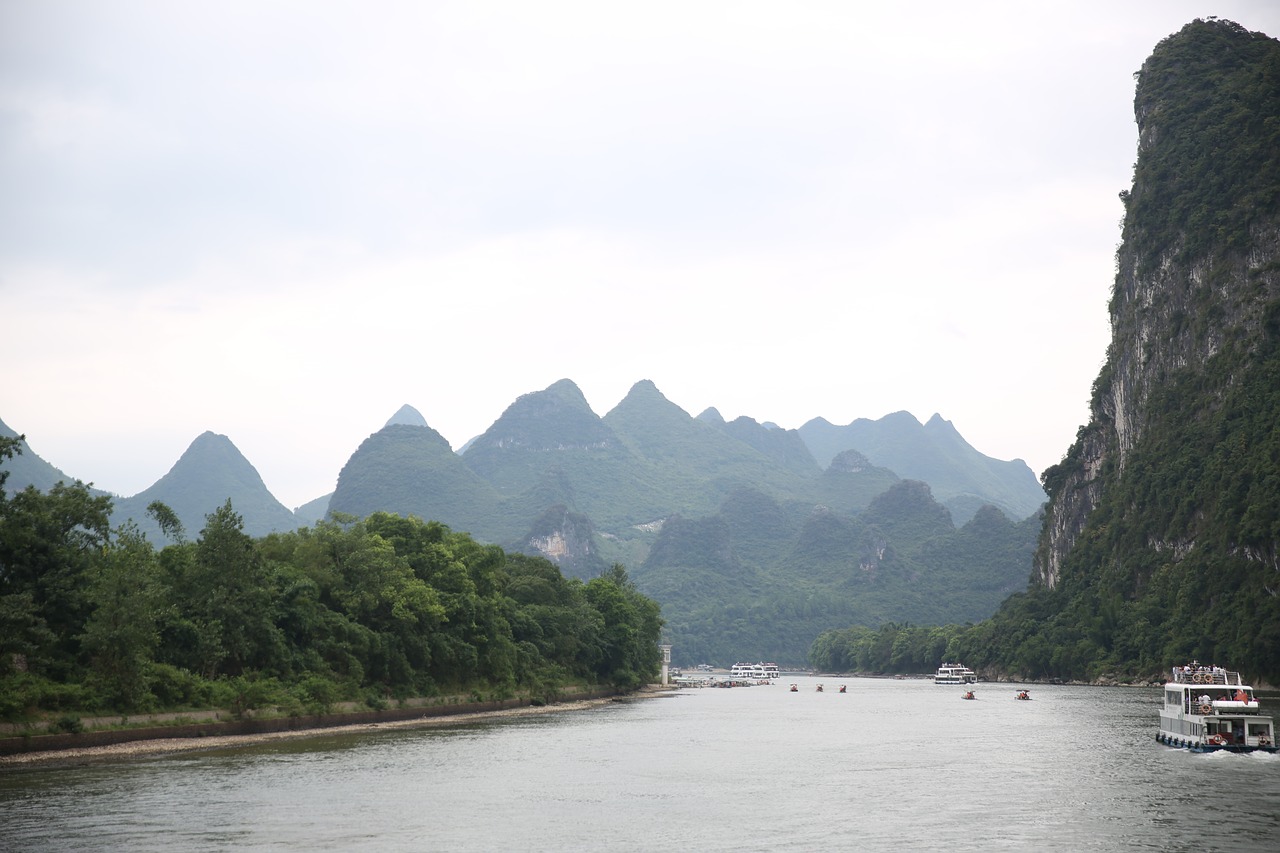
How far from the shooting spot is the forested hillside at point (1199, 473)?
138m

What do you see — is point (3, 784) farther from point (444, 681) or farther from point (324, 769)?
point (444, 681)

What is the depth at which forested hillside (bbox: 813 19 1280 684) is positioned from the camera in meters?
138

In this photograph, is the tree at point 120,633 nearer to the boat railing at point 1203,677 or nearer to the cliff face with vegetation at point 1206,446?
the boat railing at point 1203,677

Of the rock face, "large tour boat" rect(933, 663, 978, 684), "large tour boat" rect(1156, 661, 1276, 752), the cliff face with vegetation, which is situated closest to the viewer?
"large tour boat" rect(1156, 661, 1276, 752)

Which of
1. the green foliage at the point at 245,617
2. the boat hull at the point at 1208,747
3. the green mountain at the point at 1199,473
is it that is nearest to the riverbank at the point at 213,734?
the green foliage at the point at 245,617

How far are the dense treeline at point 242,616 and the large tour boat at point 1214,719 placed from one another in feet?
164

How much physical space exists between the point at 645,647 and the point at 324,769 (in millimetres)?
112479

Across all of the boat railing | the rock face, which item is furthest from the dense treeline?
the rock face

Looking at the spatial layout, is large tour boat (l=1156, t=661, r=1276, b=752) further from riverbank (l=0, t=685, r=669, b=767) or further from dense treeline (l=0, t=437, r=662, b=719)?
dense treeline (l=0, t=437, r=662, b=719)

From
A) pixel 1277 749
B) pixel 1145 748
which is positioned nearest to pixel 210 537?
pixel 1145 748

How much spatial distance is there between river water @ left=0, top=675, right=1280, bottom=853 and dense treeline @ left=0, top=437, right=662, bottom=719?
612cm

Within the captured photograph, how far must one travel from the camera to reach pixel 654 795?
4909 centimetres

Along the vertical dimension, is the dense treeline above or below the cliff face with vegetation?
below

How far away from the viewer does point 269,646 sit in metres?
75.6
